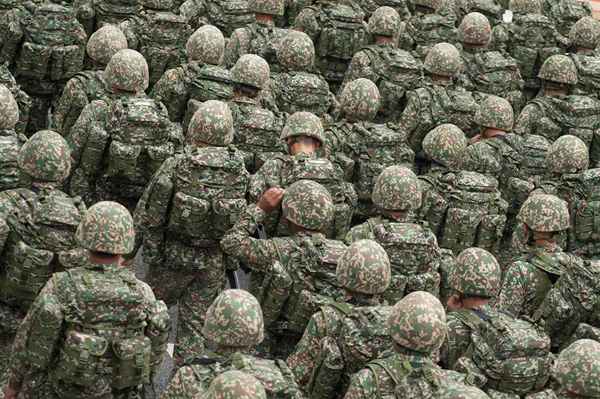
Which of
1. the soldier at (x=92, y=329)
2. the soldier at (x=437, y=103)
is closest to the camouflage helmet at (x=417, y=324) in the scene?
the soldier at (x=92, y=329)

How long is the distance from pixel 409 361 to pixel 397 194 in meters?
3.06

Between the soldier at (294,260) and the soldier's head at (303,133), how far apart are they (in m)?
1.67

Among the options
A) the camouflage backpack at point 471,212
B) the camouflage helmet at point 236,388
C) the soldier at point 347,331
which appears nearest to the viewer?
the camouflage helmet at point 236,388

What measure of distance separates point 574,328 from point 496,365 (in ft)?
7.50

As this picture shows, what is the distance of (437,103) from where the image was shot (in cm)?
1602

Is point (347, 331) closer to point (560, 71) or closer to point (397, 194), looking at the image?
point (397, 194)

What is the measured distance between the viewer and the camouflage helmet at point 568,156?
14.3 m

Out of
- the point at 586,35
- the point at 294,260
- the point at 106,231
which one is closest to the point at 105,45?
the point at 294,260

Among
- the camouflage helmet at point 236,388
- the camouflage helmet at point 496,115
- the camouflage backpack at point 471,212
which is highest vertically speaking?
the camouflage helmet at point 236,388

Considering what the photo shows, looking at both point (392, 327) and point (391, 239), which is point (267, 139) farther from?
point (392, 327)

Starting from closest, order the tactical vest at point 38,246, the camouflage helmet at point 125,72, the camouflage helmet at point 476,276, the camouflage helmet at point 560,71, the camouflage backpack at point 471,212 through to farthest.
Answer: the tactical vest at point 38,246 → the camouflage helmet at point 476,276 → the camouflage helmet at point 125,72 → the camouflage backpack at point 471,212 → the camouflage helmet at point 560,71

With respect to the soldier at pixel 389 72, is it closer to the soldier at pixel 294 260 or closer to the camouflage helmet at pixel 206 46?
the camouflage helmet at pixel 206 46

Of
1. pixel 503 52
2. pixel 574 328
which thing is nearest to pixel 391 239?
pixel 574 328

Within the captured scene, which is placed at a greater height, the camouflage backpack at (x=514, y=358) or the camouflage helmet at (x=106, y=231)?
the camouflage helmet at (x=106, y=231)
